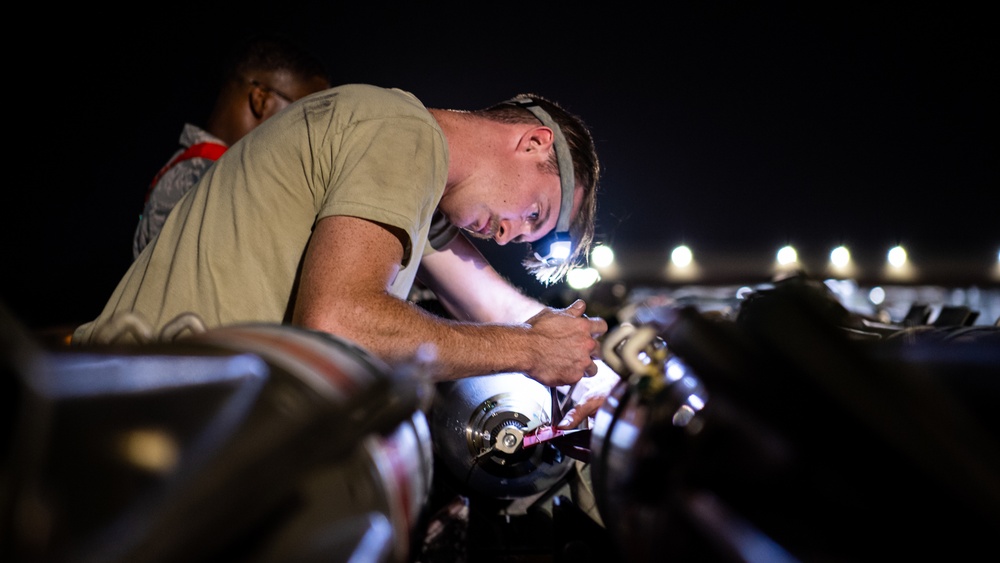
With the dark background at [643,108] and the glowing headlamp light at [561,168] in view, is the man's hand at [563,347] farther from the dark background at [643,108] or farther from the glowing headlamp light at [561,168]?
the dark background at [643,108]

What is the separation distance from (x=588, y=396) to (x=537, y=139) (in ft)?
2.52

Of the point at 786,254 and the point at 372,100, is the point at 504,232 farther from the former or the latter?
the point at 786,254

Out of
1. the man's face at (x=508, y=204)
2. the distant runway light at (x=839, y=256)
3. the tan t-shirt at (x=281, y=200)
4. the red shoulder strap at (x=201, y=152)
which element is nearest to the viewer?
the tan t-shirt at (x=281, y=200)

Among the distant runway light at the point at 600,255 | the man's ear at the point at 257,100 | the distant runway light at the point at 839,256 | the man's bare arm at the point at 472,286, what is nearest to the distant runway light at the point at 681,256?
the distant runway light at the point at 600,255

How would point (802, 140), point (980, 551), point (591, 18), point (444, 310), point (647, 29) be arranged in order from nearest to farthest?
point (980, 551), point (444, 310), point (591, 18), point (647, 29), point (802, 140)

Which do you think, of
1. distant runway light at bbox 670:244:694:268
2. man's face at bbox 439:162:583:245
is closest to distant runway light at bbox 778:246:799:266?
distant runway light at bbox 670:244:694:268

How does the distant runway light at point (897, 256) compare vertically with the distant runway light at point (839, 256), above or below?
above

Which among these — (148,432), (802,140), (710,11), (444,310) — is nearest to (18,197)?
(444,310)

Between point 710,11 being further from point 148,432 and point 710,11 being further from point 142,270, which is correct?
point 148,432

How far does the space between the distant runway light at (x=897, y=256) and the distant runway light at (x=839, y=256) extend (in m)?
0.70

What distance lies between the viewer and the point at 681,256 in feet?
24.0

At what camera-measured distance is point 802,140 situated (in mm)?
→ 7238

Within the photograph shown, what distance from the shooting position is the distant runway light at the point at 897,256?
816 cm

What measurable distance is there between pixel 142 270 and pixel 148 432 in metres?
1.15
